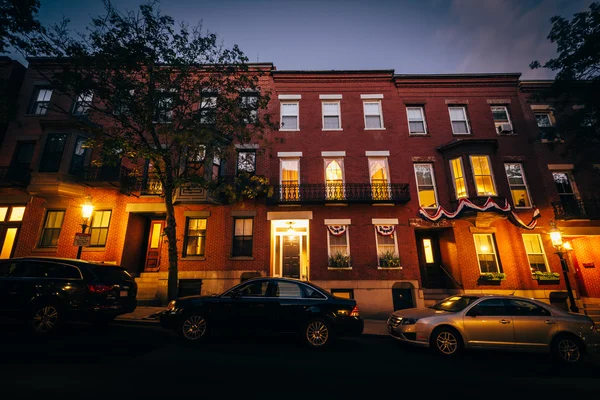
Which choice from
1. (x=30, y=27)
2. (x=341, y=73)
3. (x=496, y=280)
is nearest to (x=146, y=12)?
(x=30, y=27)

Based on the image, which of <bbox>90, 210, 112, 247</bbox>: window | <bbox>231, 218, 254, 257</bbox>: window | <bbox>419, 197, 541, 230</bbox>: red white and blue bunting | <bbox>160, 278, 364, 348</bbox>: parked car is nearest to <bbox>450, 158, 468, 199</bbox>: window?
<bbox>419, 197, 541, 230</bbox>: red white and blue bunting

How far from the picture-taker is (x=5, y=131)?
1416 cm

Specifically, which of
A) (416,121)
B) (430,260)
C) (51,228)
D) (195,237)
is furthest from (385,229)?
(51,228)

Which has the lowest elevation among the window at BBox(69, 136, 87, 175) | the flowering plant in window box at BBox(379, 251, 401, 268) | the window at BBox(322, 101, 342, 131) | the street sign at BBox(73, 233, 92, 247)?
the flowering plant in window box at BBox(379, 251, 401, 268)

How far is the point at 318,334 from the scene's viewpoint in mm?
6188

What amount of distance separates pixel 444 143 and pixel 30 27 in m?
20.3

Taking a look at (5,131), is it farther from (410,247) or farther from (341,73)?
(410,247)

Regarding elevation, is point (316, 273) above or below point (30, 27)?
below

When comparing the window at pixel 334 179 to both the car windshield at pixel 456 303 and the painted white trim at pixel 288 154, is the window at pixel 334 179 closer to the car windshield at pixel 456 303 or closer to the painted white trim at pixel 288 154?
the painted white trim at pixel 288 154

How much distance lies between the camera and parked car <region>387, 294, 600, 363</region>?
612 centimetres

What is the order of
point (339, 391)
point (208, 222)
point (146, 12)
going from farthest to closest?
point (208, 222)
point (146, 12)
point (339, 391)

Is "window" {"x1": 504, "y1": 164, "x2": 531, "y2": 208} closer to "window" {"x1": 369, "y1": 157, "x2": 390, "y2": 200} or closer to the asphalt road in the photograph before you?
"window" {"x1": 369, "y1": 157, "x2": 390, "y2": 200}

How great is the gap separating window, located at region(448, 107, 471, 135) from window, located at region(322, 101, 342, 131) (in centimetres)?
715

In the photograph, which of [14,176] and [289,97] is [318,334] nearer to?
[289,97]
